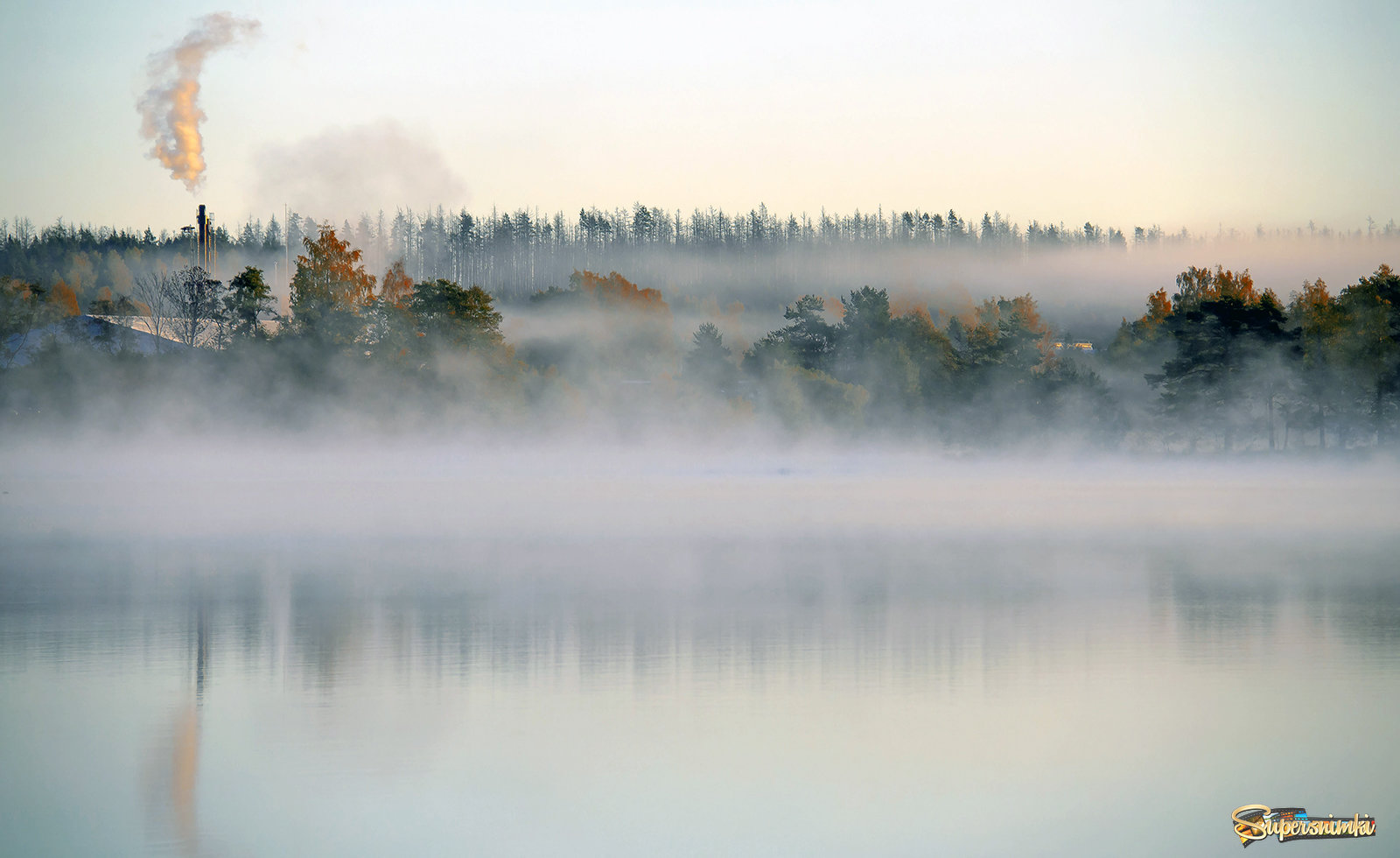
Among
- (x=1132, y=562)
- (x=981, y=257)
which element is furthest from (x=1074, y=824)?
(x=981, y=257)

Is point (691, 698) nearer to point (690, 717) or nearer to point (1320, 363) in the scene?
point (690, 717)

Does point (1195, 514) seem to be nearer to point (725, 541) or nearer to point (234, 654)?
point (725, 541)

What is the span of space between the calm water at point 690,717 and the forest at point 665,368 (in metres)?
43.2

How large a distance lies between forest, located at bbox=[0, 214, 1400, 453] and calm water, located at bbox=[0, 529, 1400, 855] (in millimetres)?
43194

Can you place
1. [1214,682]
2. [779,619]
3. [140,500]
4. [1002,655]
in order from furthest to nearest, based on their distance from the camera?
1. [140,500]
2. [779,619]
3. [1002,655]
4. [1214,682]

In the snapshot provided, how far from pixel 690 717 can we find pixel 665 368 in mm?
65592

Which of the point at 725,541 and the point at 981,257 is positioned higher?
the point at 981,257

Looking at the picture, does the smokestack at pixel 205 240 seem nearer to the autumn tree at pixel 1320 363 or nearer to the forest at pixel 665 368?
the forest at pixel 665 368

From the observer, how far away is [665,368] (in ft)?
245

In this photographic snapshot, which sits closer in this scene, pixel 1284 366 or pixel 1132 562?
pixel 1132 562

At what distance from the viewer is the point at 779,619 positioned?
14055 millimetres

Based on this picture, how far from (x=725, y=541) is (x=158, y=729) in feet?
54.4

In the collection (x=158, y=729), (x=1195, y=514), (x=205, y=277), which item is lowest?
(x=1195, y=514)

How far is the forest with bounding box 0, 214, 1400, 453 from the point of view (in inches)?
2231
